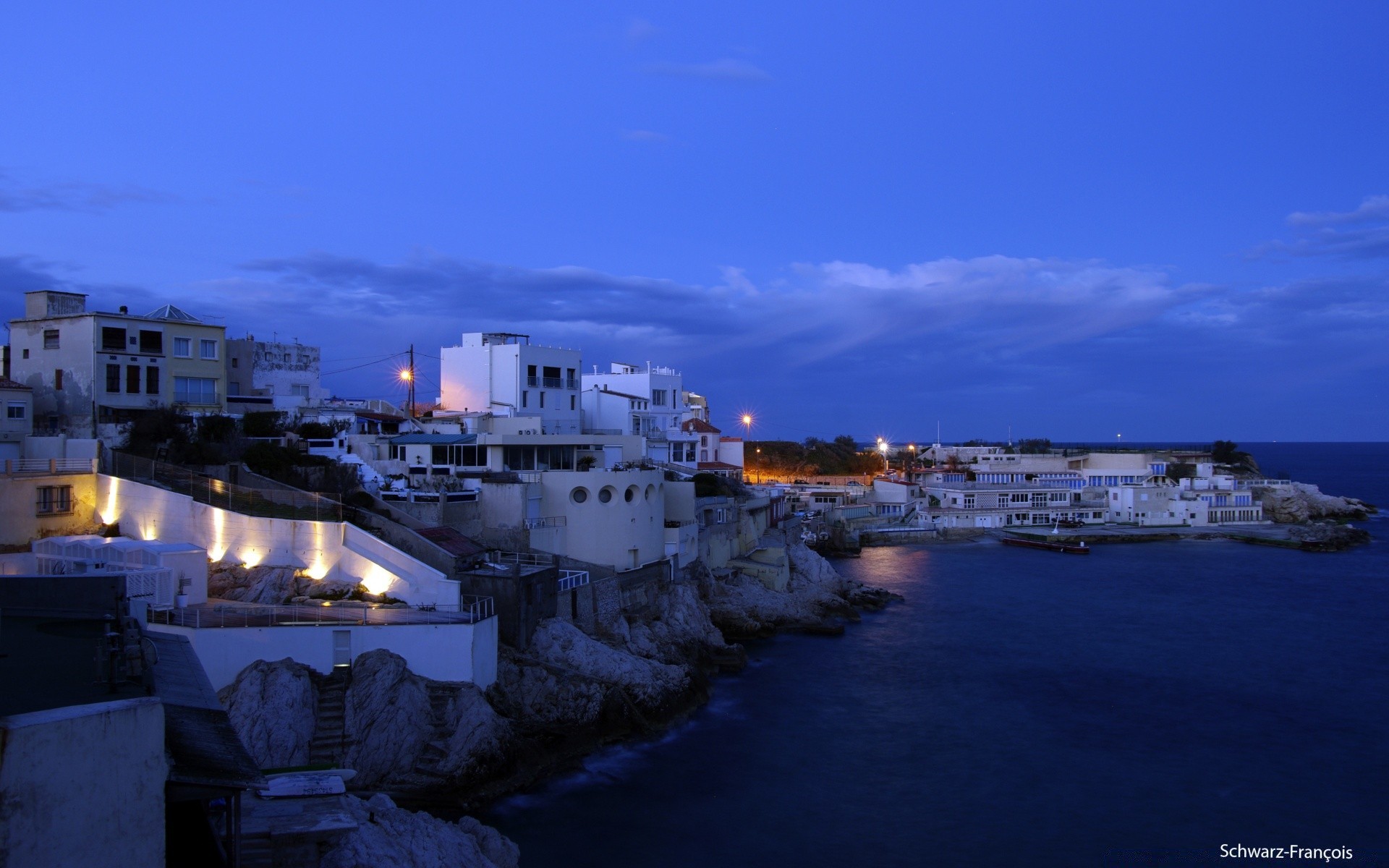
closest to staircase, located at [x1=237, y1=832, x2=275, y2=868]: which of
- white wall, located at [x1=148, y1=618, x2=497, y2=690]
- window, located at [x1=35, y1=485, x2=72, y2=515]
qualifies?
white wall, located at [x1=148, y1=618, x2=497, y2=690]

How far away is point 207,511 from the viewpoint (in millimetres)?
19281

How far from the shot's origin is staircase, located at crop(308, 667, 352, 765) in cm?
1438

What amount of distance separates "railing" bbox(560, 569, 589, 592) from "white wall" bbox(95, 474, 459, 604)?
3.56m

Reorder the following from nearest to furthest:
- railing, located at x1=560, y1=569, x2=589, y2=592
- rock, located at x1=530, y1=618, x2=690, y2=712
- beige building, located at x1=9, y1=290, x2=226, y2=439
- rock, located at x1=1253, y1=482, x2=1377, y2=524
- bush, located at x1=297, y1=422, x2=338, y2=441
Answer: rock, located at x1=530, y1=618, x2=690, y2=712
railing, located at x1=560, y1=569, x2=589, y2=592
beige building, located at x1=9, y1=290, x2=226, y2=439
bush, located at x1=297, y1=422, x2=338, y2=441
rock, located at x1=1253, y1=482, x2=1377, y2=524

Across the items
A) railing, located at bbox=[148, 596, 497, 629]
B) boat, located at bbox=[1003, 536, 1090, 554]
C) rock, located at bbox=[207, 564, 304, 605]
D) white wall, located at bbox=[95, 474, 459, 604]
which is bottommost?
boat, located at bbox=[1003, 536, 1090, 554]

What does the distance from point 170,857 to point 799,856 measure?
9.11m

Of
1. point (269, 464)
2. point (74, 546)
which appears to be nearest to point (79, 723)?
point (74, 546)

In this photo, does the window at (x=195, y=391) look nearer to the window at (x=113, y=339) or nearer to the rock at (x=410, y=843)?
the window at (x=113, y=339)

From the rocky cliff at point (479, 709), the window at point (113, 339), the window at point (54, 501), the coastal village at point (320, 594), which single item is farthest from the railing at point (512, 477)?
the window at point (113, 339)

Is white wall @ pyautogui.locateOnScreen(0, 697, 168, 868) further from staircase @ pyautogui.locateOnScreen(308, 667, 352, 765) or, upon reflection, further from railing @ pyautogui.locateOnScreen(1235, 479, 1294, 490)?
railing @ pyautogui.locateOnScreen(1235, 479, 1294, 490)

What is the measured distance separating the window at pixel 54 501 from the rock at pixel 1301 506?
63.1 meters

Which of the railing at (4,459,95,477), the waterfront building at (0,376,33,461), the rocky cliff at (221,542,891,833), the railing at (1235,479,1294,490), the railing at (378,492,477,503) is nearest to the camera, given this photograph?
the rocky cliff at (221,542,891,833)

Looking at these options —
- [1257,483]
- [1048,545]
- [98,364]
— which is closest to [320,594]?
[98,364]

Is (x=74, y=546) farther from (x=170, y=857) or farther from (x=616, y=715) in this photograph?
(x=170, y=857)
